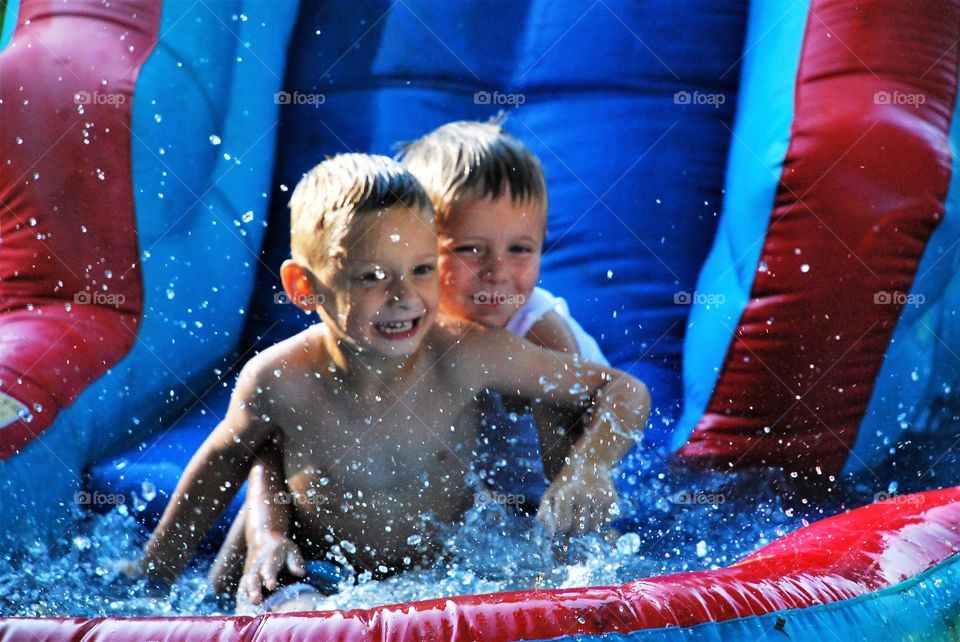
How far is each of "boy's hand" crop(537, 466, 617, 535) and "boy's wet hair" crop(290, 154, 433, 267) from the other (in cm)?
42

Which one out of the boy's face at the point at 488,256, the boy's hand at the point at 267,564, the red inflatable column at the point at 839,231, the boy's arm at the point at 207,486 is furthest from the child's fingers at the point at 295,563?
the red inflatable column at the point at 839,231

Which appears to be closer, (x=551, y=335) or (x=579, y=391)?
(x=579, y=391)

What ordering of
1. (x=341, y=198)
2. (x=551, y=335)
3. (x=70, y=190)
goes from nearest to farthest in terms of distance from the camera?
(x=341, y=198)
(x=551, y=335)
(x=70, y=190)

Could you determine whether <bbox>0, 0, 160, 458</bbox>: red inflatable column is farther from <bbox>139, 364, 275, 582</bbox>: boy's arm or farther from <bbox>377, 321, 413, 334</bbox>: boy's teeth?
<bbox>377, 321, 413, 334</bbox>: boy's teeth

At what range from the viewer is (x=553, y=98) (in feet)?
7.47

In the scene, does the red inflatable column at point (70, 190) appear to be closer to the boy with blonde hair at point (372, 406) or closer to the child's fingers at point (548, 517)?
the boy with blonde hair at point (372, 406)

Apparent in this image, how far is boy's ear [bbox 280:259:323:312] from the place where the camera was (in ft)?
4.87

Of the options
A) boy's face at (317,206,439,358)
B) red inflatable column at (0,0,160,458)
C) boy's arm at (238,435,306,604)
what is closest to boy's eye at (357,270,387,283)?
boy's face at (317,206,439,358)

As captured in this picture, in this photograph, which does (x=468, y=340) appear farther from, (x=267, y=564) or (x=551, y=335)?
(x=267, y=564)

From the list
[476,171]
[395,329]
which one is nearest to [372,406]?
[395,329]

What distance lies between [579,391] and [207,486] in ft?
1.78

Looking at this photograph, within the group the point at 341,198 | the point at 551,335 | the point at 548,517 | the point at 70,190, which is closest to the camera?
the point at 341,198

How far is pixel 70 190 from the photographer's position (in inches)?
75.7

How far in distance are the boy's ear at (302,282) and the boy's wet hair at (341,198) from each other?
0.04 ft
